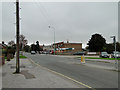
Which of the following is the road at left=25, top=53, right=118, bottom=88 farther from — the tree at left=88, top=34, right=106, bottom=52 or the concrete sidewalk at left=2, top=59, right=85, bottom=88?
the tree at left=88, top=34, right=106, bottom=52

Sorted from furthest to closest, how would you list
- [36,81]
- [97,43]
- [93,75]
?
[97,43], [93,75], [36,81]

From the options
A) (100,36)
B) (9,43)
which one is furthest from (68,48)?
(9,43)

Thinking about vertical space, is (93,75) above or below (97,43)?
below

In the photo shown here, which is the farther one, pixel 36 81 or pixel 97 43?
pixel 97 43

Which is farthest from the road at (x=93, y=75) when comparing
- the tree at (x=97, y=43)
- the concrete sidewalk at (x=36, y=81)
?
the tree at (x=97, y=43)

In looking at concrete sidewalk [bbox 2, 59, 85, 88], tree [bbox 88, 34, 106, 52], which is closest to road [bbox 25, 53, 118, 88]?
concrete sidewalk [bbox 2, 59, 85, 88]

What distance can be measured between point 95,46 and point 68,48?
16.9 m

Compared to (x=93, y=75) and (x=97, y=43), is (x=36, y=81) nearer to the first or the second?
(x=93, y=75)

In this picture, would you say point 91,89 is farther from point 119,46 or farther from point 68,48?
point 119,46

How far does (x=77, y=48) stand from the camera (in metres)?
65.1

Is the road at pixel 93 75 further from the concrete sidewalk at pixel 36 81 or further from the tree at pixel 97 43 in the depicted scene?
the tree at pixel 97 43

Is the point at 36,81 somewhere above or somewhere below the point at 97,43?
below

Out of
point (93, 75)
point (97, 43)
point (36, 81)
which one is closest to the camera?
point (36, 81)

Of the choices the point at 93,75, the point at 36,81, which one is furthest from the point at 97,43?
the point at 36,81
